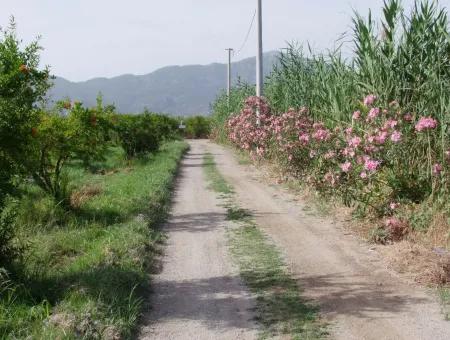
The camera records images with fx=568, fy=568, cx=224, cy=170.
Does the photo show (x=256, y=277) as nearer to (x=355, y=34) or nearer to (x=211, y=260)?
(x=211, y=260)

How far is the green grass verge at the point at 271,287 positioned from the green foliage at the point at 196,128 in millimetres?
45728

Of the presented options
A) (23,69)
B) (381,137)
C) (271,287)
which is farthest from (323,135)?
(23,69)

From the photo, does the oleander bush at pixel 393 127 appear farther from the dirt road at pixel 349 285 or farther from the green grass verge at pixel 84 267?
the green grass verge at pixel 84 267

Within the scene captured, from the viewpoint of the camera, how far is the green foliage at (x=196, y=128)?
55.0 m

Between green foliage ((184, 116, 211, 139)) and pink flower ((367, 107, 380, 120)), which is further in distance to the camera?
green foliage ((184, 116, 211, 139))

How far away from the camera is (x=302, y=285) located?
5.88m

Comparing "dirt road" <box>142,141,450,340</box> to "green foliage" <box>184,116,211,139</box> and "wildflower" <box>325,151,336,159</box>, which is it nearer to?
"wildflower" <box>325,151,336,159</box>

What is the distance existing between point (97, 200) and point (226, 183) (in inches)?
162

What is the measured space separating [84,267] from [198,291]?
1.39m

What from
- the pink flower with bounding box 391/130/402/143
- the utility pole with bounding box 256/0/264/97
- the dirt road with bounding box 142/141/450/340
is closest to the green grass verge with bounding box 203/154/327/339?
the dirt road with bounding box 142/141/450/340

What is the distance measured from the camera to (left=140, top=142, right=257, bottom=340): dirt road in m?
4.79

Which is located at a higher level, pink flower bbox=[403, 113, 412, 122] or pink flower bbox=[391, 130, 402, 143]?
pink flower bbox=[403, 113, 412, 122]

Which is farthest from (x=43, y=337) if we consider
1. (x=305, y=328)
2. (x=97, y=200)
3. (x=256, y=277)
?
(x=97, y=200)

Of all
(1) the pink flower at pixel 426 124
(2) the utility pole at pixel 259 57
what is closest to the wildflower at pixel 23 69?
(1) the pink flower at pixel 426 124
